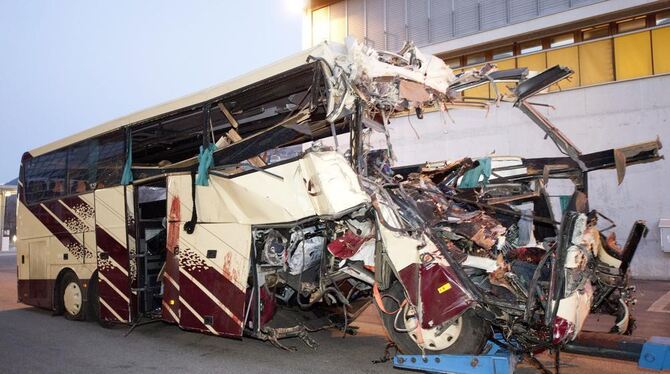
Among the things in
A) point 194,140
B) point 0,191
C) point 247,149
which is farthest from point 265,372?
point 0,191

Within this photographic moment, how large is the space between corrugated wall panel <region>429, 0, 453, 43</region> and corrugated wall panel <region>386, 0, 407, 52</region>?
1028 mm

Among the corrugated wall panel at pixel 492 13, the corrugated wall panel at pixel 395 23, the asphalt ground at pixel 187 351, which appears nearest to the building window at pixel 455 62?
the corrugated wall panel at pixel 492 13

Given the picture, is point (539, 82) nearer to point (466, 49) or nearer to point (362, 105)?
point (362, 105)

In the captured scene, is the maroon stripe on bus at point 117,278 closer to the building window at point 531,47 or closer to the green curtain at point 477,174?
the green curtain at point 477,174

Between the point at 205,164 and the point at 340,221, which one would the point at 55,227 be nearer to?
the point at 205,164

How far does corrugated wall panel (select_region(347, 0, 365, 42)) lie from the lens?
60.8 feet

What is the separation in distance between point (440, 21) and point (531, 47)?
3074mm

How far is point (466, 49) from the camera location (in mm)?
16406

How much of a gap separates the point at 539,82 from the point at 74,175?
759 centimetres

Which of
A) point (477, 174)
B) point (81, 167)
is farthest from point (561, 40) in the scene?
point (81, 167)

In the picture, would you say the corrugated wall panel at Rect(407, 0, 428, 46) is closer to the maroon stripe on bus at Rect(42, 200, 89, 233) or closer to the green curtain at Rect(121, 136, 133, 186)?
the green curtain at Rect(121, 136, 133, 186)

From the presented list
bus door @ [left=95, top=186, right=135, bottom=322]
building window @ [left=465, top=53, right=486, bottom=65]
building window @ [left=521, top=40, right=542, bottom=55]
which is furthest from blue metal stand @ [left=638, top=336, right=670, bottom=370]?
building window @ [left=465, top=53, right=486, bottom=65]

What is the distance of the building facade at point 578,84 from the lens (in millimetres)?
13297

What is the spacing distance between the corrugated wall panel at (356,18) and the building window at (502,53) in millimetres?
4723
